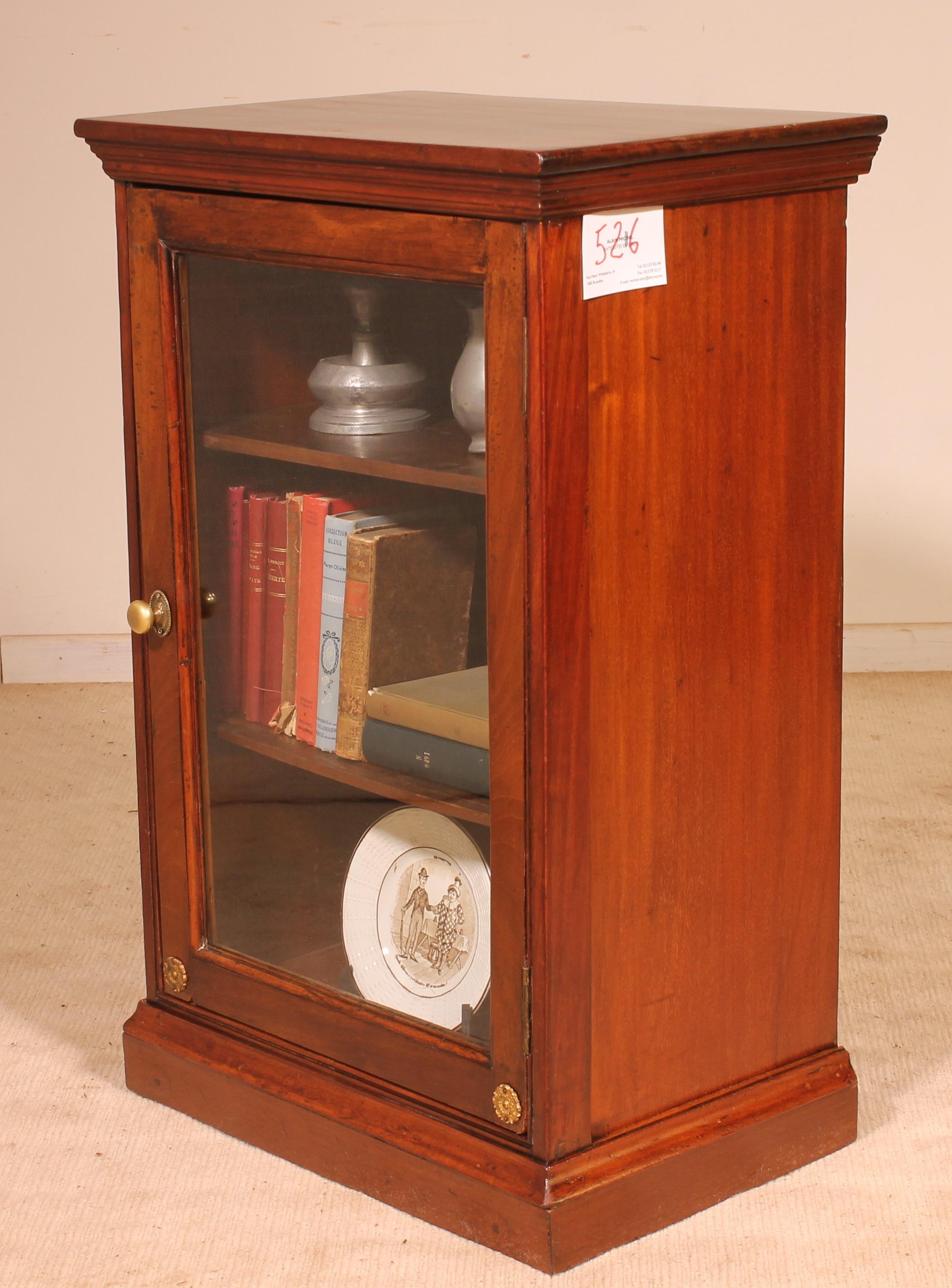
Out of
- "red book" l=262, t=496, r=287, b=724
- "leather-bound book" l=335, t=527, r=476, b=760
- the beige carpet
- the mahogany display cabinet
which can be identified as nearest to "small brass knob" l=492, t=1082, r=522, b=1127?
the mahogany display cabinet

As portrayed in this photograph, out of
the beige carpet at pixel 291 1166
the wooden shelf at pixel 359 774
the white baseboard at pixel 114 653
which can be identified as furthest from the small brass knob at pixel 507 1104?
the white baseboard at pixel 114 653

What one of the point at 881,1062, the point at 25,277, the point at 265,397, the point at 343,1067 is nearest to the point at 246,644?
the point at 265,397

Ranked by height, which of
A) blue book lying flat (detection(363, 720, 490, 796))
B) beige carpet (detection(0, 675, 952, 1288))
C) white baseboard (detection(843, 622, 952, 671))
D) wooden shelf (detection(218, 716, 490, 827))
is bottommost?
beige carpet (detection(0, 675, 952, 1288))

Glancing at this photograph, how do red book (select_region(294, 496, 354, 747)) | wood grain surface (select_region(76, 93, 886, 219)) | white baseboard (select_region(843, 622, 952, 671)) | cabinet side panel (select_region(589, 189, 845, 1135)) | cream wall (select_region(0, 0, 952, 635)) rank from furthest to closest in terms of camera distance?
1. white baseboard (select_region(843, 622, 952, 671))
2. cream wall (select_region(0, 0, 952, 635))
3. red book (select_region(294, 496, 354, 747))
4. cabinet side panel (select_region(589, 189, 845, 1135))
5. wood grain surface (select_region(76, 93, 886, 219))

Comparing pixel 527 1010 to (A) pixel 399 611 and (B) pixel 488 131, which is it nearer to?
(A) pixel 399 611

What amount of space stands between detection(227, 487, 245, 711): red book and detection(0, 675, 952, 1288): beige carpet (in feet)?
1.64

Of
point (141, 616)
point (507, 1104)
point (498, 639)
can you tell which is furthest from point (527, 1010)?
point (141, 616)

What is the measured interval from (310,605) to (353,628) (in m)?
0.06

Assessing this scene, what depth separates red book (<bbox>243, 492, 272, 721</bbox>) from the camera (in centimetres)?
184

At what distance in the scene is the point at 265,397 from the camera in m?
1.78

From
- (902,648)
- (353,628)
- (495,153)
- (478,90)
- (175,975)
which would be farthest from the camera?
(902,648)

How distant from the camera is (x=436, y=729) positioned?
1712 mm

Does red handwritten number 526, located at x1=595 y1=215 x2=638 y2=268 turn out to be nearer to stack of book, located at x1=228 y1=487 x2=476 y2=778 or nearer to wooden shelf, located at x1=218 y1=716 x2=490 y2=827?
stack of book, located at x1=228 y1=487 x2=476 y2=778

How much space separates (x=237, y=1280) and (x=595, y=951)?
471 mm
